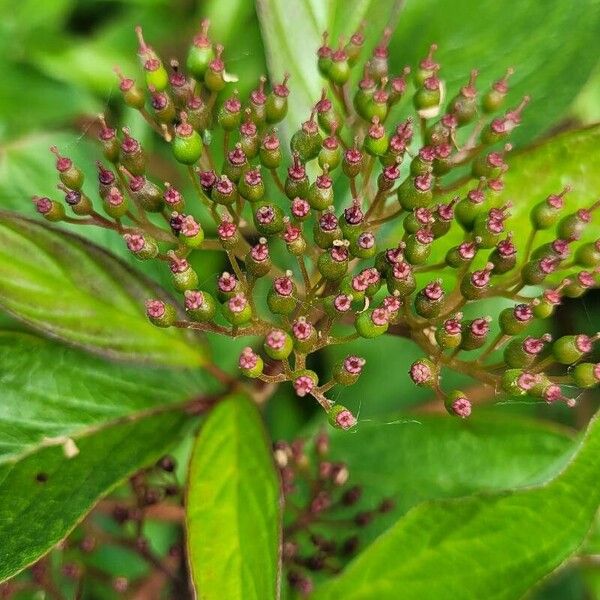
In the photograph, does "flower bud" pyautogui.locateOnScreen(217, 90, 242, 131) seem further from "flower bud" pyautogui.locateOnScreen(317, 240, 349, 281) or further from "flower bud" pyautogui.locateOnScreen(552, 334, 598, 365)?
"flower bud" pyautogui.locateOnScreen(552, 334, 598, 365)

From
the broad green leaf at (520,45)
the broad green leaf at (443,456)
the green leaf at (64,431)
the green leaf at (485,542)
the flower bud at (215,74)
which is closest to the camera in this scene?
the green leaf at (485,542)

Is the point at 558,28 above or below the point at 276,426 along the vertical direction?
above

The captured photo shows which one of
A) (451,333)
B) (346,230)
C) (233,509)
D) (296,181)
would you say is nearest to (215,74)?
(296,181)

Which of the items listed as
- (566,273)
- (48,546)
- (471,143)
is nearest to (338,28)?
(471,143)

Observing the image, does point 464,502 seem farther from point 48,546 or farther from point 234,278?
point 48,546

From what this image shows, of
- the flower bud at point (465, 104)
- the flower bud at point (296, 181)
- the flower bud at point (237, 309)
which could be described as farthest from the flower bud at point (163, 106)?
the flower bud at point (465, 104)

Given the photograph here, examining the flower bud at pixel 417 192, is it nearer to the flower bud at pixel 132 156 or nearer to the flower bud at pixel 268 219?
the flower bud at pixel 268 219

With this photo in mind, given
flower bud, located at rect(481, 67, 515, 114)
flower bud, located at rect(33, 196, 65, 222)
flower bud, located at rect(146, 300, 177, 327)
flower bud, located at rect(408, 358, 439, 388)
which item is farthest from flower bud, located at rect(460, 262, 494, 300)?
flower bud, located at rect(33, 196, 65, 222)
